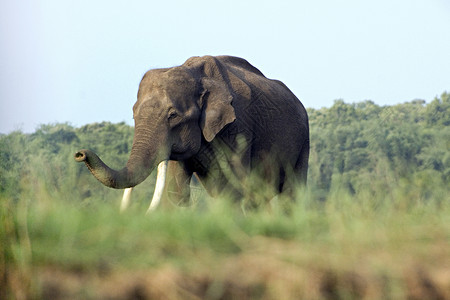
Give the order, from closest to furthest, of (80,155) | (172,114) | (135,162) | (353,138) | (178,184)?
(80,155), (135,162), (172,114), (178,184), (353,138)

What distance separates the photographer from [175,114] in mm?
8875

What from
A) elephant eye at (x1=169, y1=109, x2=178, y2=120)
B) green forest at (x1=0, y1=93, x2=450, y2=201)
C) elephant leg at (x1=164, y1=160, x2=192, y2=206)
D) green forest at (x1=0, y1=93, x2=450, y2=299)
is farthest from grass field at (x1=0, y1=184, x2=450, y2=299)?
Answer: green forest at (x1=0, y1=93, x2=450, y2=201)

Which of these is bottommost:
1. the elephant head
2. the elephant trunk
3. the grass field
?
the grass field

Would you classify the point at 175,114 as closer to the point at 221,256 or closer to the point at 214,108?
the point at 214,108

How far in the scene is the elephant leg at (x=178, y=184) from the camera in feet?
30.1

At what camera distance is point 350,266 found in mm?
3703

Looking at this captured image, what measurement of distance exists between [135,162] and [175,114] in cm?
86

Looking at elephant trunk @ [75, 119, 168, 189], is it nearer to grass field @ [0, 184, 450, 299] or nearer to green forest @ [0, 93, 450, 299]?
green forest @ [0, 93, 450, 299]

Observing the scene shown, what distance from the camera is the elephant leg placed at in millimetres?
9164

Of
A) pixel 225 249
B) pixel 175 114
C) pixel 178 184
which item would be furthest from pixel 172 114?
pixel 225 249

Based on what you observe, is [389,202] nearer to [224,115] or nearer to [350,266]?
[350,266]

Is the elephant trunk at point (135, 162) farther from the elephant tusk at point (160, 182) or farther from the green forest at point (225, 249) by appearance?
the green forest at point (225, 249)

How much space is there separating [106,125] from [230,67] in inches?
2130

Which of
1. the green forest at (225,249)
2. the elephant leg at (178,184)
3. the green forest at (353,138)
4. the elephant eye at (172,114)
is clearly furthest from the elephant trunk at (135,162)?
the green forest at (353,138)
